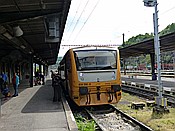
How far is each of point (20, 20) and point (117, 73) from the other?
499 cm

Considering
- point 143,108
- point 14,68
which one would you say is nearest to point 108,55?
point 143,108

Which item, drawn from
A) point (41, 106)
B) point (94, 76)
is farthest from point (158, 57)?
point (41, 106)

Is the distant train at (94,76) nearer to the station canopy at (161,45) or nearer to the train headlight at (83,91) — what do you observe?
the train headlight at (83,91)

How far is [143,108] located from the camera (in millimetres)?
12000

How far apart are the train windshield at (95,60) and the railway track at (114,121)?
200 centimetres

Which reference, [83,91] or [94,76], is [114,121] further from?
[94,76]

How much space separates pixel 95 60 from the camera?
12.0 meters

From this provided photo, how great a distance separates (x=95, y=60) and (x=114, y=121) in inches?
126

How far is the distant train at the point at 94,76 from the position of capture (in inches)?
454

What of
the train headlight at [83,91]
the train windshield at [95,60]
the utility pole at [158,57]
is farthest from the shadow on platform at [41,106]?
the utility pole at [158,57]

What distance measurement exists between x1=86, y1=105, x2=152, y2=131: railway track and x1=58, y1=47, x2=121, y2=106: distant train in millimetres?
555

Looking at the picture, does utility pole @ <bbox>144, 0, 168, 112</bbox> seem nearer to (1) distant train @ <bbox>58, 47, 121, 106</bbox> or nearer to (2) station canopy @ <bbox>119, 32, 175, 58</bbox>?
(1) distant train @ <bbox>58, 47, 121, 106</bbox>

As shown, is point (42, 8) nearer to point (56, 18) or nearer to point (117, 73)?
point (56, 18)

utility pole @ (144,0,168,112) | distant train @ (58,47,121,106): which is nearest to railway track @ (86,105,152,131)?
distant train @ (58,47,121,106)
